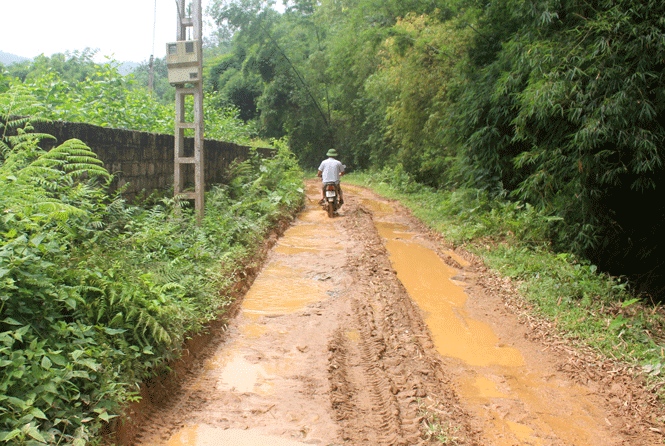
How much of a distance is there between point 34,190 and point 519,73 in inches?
299

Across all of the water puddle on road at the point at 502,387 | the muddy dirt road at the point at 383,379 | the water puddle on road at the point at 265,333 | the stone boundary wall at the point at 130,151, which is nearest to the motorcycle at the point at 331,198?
the water puddle on road at the point at 265,333

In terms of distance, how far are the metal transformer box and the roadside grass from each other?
5.55 meters

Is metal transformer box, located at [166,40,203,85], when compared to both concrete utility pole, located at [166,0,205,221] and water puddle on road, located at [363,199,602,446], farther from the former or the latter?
water puddle on road, located at [363,199,602,446]

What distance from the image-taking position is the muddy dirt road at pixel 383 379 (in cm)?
325

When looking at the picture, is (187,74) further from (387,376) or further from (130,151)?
(387,376)

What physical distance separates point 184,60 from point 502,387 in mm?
6280

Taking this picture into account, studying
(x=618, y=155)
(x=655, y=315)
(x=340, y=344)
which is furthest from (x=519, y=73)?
(x=340, y=344)

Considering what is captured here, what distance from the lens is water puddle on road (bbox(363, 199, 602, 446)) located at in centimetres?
335

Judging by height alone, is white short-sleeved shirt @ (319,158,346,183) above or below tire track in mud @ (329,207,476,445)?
above

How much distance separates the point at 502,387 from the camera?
3971mm

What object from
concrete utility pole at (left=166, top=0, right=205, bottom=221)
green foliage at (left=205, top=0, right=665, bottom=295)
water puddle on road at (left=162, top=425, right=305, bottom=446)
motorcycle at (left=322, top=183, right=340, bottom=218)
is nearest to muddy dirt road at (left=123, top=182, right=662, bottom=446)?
water puddle on road at (left=162, top=425, right=305, bottom=446)

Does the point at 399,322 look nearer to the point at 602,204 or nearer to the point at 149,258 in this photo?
the point at 149,258

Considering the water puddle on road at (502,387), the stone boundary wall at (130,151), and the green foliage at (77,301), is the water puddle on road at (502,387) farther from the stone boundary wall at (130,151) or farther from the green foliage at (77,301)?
the stone boundary wall at (130,151)

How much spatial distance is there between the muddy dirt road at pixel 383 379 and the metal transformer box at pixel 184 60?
338 centimetres
